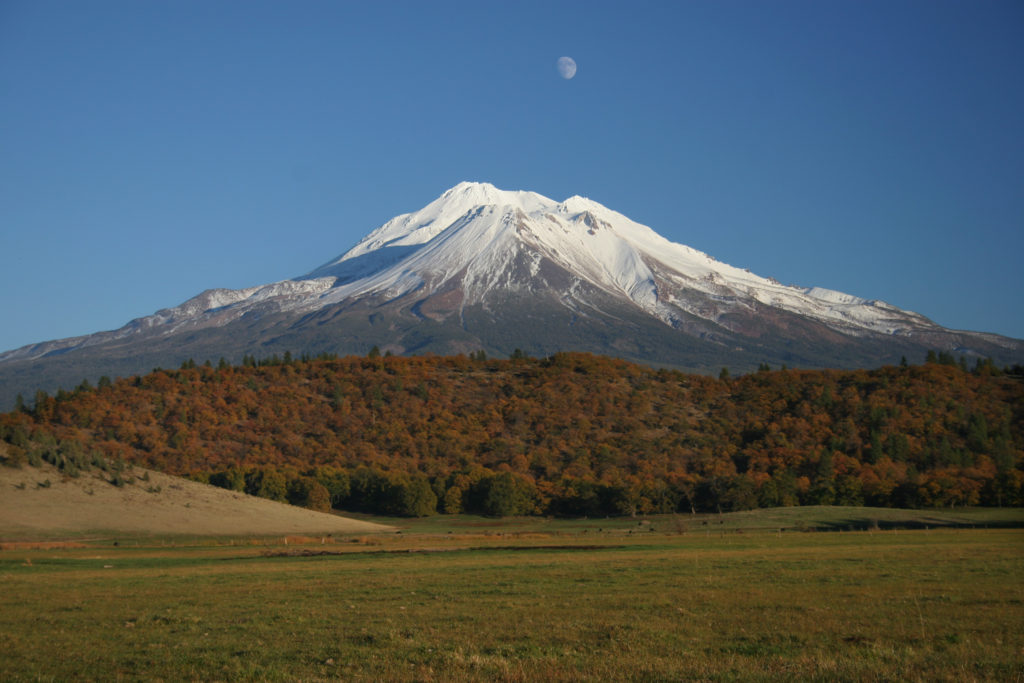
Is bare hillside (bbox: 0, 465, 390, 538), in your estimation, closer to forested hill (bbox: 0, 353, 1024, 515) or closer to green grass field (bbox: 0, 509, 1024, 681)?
green grass field (bbox: 0, 509, 1024, 681)

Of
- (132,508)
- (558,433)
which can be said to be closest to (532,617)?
(132,508)

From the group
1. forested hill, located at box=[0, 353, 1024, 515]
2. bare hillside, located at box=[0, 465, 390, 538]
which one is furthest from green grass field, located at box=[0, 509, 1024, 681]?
forested hill, located at box=[0, 353, 1024, 515]

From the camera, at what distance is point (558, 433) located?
Answer: 125m

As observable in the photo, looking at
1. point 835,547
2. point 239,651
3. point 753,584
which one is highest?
point 239,651

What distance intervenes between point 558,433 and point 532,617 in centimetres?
10678

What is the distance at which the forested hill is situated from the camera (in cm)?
9894

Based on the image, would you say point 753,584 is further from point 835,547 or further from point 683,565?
point 835,547

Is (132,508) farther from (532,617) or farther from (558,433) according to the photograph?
(558,433)

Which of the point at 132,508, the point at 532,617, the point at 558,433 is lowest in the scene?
the point at 558,433

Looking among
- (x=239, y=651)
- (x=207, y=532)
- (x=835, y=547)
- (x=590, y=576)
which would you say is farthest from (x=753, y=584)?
(x=207, y=532)

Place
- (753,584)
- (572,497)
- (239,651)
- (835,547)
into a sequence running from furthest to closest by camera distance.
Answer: (572,497)
(835,547)
(753,584)
(239,651)

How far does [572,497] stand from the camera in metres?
101

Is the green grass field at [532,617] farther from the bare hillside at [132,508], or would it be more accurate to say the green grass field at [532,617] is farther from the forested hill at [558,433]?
the forested hill at [558,433]

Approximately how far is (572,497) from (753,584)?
77.0 metres
